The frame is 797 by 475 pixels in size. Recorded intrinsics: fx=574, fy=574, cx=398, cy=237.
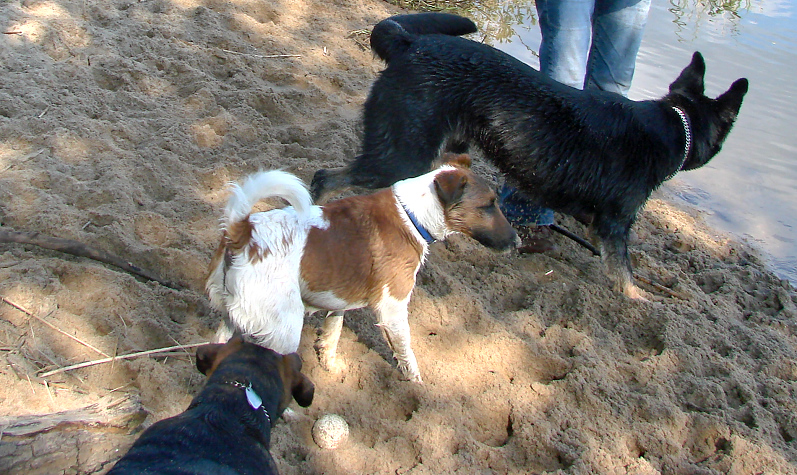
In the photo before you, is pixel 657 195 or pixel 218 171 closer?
pixel 218 171

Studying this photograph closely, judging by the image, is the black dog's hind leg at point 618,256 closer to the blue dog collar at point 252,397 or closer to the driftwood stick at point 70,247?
the blue dog collar at point 252,397

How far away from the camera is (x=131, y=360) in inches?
99.6

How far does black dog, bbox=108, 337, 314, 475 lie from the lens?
180 cm

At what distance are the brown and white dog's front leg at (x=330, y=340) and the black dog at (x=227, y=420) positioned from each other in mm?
503

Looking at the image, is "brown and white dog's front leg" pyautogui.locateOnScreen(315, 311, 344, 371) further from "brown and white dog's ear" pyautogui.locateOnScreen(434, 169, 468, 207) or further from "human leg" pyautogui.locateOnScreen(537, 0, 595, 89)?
"human leg" pyautogui.locateOnScreen(537, 0, 595, 89)

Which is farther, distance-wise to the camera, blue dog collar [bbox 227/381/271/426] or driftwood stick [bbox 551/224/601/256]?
driftwood stick [bbox 551/224/601/256]

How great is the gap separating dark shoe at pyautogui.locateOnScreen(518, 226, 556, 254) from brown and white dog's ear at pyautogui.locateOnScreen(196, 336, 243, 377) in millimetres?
2343

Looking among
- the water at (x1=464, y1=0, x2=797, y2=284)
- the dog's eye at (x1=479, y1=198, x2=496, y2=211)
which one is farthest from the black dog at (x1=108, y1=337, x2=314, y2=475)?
the water at (x1=464, y1=0, x2=797, y2=284)

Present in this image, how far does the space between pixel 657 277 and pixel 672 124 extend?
43.7 inches

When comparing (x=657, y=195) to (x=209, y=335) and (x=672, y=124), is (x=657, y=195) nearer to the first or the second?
(x=672, y=124)

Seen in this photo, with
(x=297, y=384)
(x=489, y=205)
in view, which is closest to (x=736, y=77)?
(x=489, y=205)

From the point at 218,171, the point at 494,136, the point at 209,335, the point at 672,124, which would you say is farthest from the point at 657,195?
the point at 209,335

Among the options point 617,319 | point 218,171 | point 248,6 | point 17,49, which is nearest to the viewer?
point 617,319

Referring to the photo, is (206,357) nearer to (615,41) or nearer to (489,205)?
(489,205)
